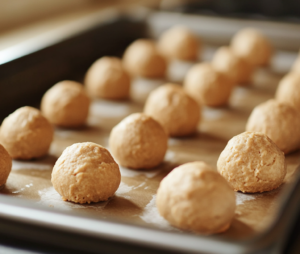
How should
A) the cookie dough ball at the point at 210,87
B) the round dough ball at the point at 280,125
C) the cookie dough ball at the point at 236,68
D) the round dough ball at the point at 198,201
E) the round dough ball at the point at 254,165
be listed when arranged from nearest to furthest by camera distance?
1. the round dough ball at the point at 198,201
2. the round dough ball at the point at 254,165
3. the round dough ball at the point at 280,125
4. the cookie dough ball at the point at 210,87
5. the cookie dough ball at the point at 236,68

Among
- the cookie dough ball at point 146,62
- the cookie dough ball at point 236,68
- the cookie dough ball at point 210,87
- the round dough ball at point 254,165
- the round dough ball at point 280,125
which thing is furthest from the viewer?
the cookie dough ball at point 146,62

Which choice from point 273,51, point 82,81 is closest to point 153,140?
point 82,81

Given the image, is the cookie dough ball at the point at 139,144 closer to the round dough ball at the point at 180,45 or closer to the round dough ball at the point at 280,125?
the round dough ball at the point at 280,125

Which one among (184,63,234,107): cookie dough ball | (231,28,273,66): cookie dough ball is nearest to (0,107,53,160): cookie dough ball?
(184,63,234,107): cookie dough ball

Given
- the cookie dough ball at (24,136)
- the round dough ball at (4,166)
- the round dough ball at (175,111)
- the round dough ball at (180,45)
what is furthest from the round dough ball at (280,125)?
the round dough ball at (180,45)

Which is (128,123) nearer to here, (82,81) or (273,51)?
(82,81)

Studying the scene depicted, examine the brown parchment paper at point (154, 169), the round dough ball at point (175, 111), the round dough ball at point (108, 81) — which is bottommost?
the brown parchment paper at point (154, 169)

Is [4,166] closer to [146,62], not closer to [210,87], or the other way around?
[210,87]
